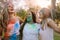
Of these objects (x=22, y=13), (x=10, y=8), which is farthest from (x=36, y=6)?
(x=10, y=8)

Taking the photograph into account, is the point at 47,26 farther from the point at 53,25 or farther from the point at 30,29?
the point at 30,29

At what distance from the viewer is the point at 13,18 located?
203 cm

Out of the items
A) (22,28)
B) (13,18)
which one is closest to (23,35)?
(22,28)

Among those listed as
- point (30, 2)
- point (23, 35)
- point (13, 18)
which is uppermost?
point (30, 2)

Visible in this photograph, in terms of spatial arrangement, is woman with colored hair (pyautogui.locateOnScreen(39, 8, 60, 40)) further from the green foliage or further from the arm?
the green foliage

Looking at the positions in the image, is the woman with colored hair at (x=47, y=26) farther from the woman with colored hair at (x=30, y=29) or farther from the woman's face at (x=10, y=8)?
the woman's face at (x=10, y=8)

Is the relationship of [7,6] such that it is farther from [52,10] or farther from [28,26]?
[52,10]

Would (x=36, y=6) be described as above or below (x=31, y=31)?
above

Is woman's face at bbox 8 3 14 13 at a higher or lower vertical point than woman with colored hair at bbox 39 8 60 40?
higher

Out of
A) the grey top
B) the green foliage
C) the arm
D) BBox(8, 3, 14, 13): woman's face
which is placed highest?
BBox(8, 3, 14, 13): woman's face

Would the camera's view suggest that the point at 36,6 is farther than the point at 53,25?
Yes

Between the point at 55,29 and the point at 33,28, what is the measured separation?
21cm

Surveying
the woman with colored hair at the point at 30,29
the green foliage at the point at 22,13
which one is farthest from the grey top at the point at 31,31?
the green foliage at the point at 22,13

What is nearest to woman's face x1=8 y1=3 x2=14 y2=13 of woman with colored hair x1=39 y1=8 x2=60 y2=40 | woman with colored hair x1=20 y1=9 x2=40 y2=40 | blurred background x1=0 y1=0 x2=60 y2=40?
blurred background x1=0 y1=0 x2=60 y2=40
